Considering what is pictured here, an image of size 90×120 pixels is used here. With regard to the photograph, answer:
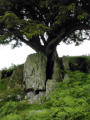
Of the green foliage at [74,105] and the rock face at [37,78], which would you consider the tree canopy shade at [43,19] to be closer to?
the rock face at [37,78]

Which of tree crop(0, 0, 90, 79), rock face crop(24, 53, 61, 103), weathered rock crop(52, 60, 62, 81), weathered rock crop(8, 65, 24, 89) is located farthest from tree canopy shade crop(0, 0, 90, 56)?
weathered rock crop(8, 65, 24, 89)

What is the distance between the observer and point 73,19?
8.59 metres

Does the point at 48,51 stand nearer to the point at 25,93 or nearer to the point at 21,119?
the point at 25,93

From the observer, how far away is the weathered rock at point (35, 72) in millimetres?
9275

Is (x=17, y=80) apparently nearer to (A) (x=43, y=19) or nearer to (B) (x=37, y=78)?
(B) (x=37, y=78)

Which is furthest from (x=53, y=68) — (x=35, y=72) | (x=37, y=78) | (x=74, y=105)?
(x=74, y=105)

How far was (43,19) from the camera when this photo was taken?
10.2 m

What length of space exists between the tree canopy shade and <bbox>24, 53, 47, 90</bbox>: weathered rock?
628mm

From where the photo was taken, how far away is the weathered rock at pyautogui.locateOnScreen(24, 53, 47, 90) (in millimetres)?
9275

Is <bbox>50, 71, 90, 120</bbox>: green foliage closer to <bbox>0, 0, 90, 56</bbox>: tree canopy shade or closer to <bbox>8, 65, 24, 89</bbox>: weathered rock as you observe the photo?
<bbox>0, 0, 90, 56</bbox>: tree canopy shade

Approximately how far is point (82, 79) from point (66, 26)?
13.4 ft

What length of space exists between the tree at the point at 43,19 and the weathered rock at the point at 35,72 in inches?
24.6

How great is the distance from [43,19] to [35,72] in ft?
12.7

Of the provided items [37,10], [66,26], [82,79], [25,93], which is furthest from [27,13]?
[82,79]
